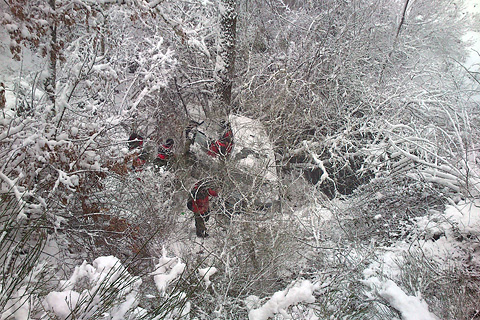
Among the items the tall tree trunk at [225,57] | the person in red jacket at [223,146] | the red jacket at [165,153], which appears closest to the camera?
the person in red jacket at [223,146]

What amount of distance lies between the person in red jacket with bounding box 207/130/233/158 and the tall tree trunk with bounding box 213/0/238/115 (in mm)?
1582

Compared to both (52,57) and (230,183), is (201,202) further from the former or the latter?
(52,57)

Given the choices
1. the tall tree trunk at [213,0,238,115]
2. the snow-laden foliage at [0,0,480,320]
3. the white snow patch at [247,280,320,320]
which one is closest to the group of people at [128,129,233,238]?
the snow-laden foliage at [0,0,480,320]

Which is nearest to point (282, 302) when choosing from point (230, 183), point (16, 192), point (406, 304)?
point (406, 304)

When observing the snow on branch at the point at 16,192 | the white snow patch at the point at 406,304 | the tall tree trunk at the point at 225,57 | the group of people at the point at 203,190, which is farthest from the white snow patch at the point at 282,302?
the tall tree trunk at the point at 225,57

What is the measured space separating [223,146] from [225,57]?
9.95ft

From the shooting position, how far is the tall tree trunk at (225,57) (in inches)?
313

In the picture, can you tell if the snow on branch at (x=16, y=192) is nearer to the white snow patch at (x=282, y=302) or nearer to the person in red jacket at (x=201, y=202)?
the white snow patch at (x=282, y=302)

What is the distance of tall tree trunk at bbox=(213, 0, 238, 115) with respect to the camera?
7.95m

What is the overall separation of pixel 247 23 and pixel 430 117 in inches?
246

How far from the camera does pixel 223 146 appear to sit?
20.9 feet

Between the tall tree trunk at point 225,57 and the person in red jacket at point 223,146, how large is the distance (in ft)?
5.19

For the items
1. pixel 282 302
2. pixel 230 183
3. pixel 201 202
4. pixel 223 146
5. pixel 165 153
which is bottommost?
pixel 201 202

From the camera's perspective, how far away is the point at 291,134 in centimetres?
762
